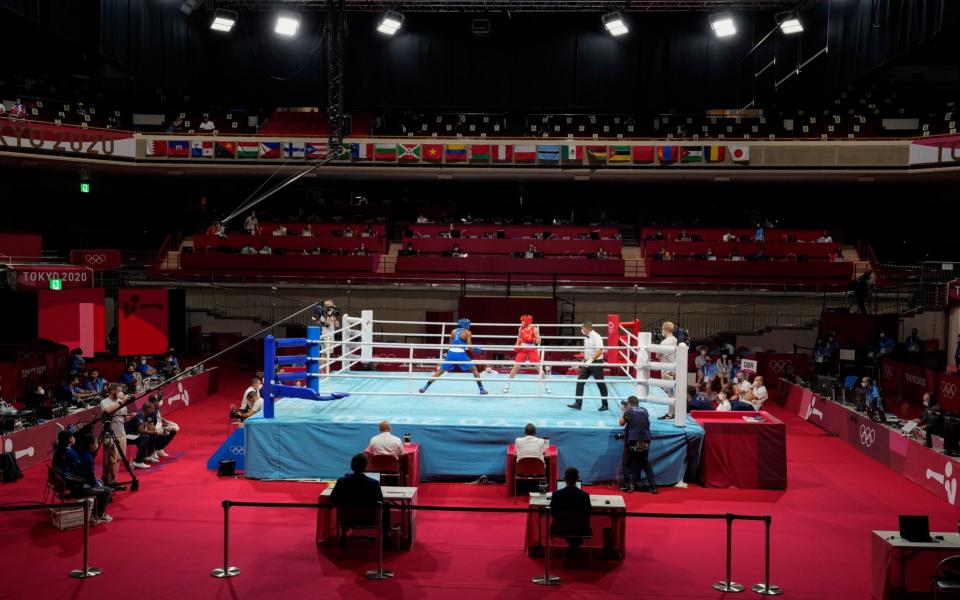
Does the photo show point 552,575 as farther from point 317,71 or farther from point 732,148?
point 317,71

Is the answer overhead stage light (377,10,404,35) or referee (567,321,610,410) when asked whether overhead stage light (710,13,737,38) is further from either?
referee (567,321,610,410)

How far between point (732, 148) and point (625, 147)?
12.5 ft

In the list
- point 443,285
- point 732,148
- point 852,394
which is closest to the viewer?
point 852,394

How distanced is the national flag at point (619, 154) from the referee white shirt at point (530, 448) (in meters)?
19.5

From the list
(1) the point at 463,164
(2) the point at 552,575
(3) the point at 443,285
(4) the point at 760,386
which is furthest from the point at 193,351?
(2) the point at 552,575

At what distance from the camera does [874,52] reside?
85.2 ft

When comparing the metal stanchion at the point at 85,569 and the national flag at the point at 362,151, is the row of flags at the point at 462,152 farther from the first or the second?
the metal stanchion at the point at 85,569

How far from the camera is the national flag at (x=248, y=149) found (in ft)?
92.9

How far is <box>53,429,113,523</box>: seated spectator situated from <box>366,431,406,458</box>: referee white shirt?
334cm

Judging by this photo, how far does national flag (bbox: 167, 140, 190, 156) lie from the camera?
28.3 m

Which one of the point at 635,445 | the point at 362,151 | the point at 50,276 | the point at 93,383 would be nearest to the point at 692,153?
the point at 362,151

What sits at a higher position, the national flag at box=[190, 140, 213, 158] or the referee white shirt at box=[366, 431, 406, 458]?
the national flag at box=[190, 140, 213, 158]

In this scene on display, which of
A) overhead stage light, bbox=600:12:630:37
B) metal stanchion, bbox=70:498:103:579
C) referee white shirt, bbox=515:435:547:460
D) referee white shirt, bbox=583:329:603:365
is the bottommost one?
metal stanchion, bbox=70:498:103:579

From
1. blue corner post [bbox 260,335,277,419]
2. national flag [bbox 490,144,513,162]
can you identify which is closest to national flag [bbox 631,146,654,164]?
national flag [bbox 490,144,513,162]
